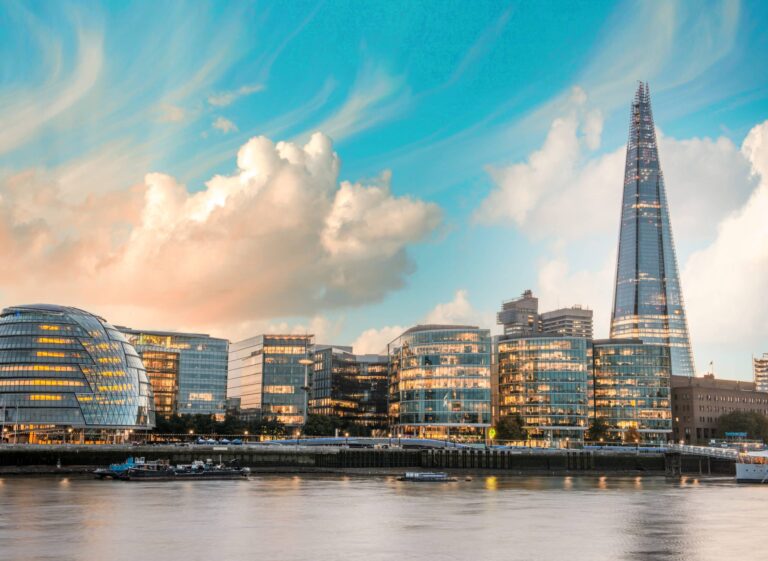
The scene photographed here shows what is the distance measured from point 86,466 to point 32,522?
276 ft

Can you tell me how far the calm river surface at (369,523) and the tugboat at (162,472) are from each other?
11.9m

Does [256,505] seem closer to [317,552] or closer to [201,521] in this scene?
[201,521]

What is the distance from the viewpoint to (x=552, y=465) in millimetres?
172500

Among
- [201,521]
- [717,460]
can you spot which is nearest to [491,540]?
[201,521]

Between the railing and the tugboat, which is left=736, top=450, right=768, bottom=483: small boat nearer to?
the railing

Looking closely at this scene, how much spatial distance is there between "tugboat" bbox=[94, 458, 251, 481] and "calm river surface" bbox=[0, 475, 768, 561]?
11.9 m

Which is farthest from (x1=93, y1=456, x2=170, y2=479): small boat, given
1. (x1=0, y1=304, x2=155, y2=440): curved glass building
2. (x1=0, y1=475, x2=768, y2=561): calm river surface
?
(x1=0, y1=304, x2=155, y2=440): curved glass building

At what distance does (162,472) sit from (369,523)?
68.8m

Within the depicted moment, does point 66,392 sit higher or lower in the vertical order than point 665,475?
higher

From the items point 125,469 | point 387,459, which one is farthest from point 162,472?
point 387,459

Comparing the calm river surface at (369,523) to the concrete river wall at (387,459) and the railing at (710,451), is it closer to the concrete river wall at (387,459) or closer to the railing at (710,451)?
the concrete river wall at (387,459)

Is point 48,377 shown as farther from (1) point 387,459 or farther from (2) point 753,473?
(2) point 753,473

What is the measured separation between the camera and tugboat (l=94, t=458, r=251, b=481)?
129250mm

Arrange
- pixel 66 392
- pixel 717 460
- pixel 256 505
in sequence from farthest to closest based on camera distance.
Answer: pixel 66 392, pixel 717 460, pixel 256 505
